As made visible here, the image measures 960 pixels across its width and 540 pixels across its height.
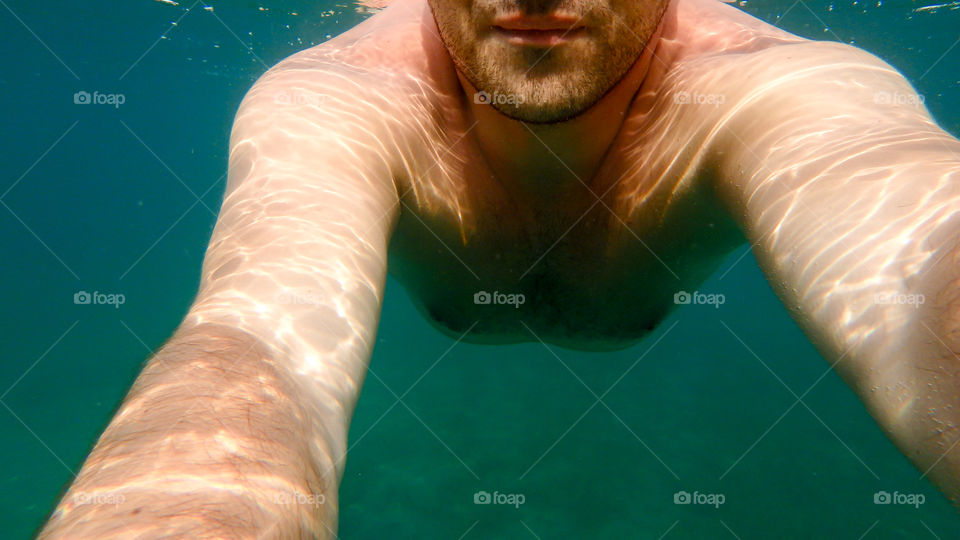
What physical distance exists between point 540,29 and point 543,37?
0.03 meters

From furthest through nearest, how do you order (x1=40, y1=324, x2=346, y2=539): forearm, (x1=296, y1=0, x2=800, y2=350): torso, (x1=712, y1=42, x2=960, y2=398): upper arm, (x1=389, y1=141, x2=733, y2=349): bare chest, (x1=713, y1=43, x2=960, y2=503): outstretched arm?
(x1=389, y1=141, x2=733, y2=349): bare chest < (x1=296, y1=0, x2=800, y2=350): torso < (x1=712, y1=42, x2=960, y2=398): upper arm < (x1=713, y1=43, x2=960, y2=503): outstretched arm < (x1=40, y1=324, x2=346, y2=539): forearm

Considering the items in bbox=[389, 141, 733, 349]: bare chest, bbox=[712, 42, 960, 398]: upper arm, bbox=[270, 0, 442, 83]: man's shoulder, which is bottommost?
bbox=[389, 141, 733, 349]: bare chest

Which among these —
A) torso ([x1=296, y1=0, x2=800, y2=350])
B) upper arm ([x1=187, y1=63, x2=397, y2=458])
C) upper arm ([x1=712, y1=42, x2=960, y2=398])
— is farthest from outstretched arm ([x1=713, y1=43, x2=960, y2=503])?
upper arm ([x1=187, y1=63, x2=397, y2=458])

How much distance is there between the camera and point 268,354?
1340mm

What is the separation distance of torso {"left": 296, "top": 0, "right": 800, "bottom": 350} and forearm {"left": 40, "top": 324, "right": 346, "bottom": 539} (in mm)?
1141

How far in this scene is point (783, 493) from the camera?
8.88 meters

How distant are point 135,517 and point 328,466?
15.9 inches

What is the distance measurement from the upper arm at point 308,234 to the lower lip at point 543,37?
633mm

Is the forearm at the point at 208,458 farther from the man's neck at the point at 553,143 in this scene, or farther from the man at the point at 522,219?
the man's neck at the point at 553,143

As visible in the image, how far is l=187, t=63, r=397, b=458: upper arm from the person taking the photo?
1432 millimetres

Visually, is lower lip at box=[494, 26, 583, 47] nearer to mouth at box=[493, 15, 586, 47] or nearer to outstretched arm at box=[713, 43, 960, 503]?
mouth at box=[493, 15, 586, 47]

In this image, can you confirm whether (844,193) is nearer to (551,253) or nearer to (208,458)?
(551,253)

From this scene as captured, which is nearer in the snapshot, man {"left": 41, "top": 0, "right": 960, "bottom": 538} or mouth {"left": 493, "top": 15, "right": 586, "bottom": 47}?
man {"left": 41, "top": 0, "right": 960, "bottom": 538}

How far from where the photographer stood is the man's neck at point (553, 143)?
2393 mm
